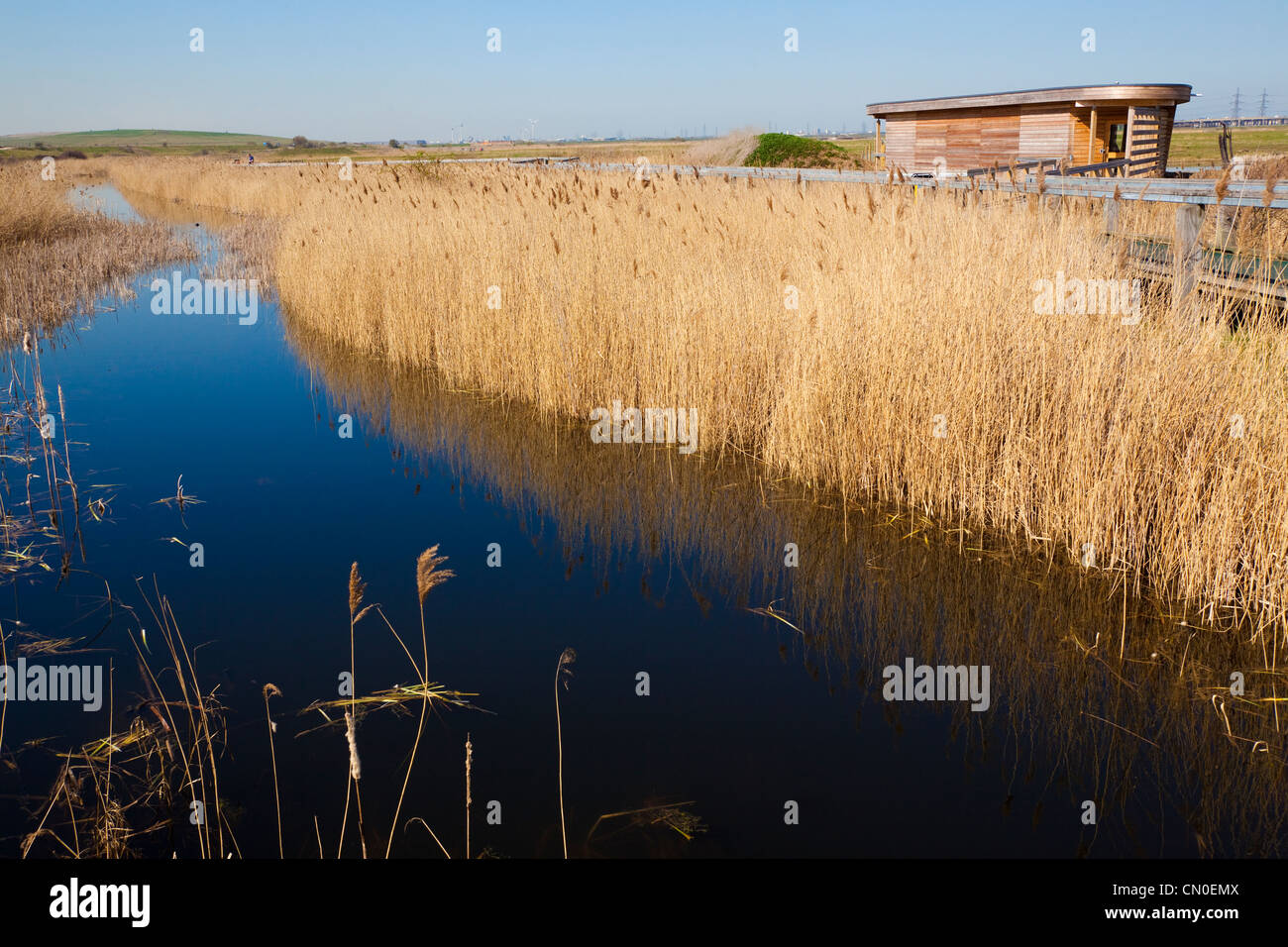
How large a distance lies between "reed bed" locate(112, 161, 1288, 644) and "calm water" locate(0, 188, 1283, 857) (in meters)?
0.43

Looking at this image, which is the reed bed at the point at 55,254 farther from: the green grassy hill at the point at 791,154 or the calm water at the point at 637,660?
the green grassy hill at the point at 791,154

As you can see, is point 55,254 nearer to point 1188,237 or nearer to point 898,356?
point 898,356

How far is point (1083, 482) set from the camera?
4781 mm

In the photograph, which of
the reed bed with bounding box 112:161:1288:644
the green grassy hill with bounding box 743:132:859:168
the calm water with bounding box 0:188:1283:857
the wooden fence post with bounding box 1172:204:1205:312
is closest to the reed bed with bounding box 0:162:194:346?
the reed bed with bounding box 112:161:1288:644

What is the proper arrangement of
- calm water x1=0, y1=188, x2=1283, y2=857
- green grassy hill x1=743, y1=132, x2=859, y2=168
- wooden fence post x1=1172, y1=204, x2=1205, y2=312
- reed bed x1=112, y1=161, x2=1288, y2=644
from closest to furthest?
calm water x1=0, y1=188, x2=1283, y2=857 → reed bed x1=112, y1=161, x2=1288, y2=644 → wooden fence post x1=1172, y1=204, x2=1205, y2=312 → green grassy hill x1=743, y1=132, x2=859, y2=168

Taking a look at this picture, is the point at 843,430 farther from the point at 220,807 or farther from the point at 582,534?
the point at 220,807

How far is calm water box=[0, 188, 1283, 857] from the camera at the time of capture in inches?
126

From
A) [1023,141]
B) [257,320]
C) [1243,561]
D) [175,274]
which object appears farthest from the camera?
[1023,141]

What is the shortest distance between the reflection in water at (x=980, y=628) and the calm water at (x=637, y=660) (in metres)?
0.02

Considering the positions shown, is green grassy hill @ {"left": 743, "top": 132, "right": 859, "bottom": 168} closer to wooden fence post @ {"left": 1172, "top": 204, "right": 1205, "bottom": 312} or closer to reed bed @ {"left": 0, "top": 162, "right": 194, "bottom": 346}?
→ reed bed @ {"left": 0, "top": 162, "right": 194, "bottom": 346}

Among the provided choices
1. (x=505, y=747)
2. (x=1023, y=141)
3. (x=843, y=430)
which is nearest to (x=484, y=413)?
(x=843, y=430)

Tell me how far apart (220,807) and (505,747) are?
107 cm

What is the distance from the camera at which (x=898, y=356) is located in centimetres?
579
